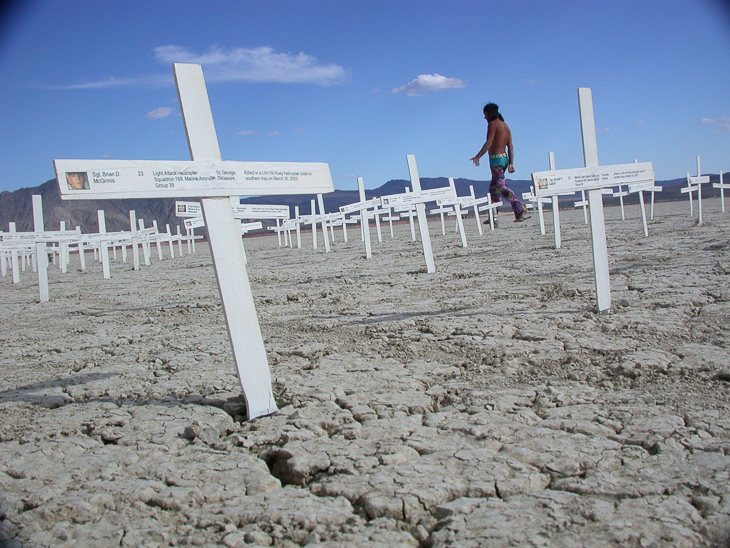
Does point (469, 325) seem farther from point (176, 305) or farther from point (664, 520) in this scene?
point (176, 305)

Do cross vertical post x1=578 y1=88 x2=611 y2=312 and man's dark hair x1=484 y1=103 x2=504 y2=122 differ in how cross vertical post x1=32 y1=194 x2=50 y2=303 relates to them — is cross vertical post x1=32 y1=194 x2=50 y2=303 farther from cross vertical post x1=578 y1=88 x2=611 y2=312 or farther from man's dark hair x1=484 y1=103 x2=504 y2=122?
cross vertical post x1=578 y1=88 x2=611 y2=312

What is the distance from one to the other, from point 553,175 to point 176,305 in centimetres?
579

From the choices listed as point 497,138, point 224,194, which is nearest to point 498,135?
point 497,138

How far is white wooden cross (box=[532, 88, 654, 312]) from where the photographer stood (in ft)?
17.1

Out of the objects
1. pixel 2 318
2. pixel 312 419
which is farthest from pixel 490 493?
pixel 2 318

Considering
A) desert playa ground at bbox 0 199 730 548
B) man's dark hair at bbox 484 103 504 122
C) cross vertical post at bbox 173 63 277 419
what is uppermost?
man's dark hair at bbox 484 103 504 122

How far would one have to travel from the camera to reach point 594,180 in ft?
17.5

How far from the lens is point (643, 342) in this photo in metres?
4.18

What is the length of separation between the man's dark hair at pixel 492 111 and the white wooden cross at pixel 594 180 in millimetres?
799

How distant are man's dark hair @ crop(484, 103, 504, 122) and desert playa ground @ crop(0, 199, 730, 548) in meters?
2.02

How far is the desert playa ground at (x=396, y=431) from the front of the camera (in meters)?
2.06

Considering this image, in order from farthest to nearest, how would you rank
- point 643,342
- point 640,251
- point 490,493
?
point 640,251 → point 643,342 → point 490,493

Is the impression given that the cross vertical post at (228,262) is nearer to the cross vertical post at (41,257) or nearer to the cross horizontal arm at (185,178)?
the cross horizontal arm at (185,178)

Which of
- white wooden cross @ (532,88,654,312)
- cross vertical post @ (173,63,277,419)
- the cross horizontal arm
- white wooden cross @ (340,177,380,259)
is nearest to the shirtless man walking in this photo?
white wooden cross @ (532,88,654,312)
